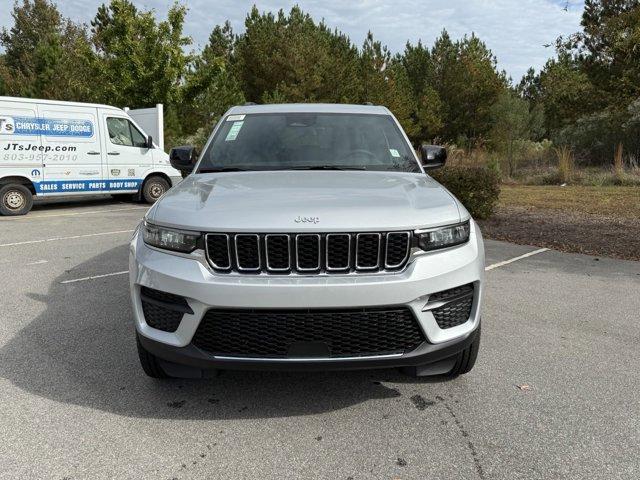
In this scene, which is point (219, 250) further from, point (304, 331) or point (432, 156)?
point (432, 156)

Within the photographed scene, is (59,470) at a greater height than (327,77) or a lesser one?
lesser

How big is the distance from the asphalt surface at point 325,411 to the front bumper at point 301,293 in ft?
1.33

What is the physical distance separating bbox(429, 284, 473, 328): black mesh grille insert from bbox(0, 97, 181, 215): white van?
10.8 meters

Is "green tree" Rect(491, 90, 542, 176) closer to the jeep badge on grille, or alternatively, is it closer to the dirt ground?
the dirt ground

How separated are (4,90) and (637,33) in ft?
100

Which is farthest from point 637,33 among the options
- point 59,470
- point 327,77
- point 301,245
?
point 327,77

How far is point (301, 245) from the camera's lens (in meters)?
2.66

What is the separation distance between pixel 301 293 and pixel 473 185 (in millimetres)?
7864

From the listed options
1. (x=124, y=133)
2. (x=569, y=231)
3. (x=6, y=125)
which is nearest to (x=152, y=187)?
(x=124, y=133)

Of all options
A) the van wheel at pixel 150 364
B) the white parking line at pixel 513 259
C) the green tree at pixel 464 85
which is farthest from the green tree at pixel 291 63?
the van wheel at pixel 150 364

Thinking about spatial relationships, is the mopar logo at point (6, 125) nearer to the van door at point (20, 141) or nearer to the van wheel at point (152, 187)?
the van door at point (20, 141)

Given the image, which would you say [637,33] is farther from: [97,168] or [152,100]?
[152,100]

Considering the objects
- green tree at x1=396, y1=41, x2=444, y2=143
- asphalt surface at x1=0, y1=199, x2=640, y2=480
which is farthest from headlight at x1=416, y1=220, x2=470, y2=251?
green tree at x1=396, y1=41, x2=444, y2=143

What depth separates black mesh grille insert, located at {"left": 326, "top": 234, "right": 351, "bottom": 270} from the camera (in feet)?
8.73
